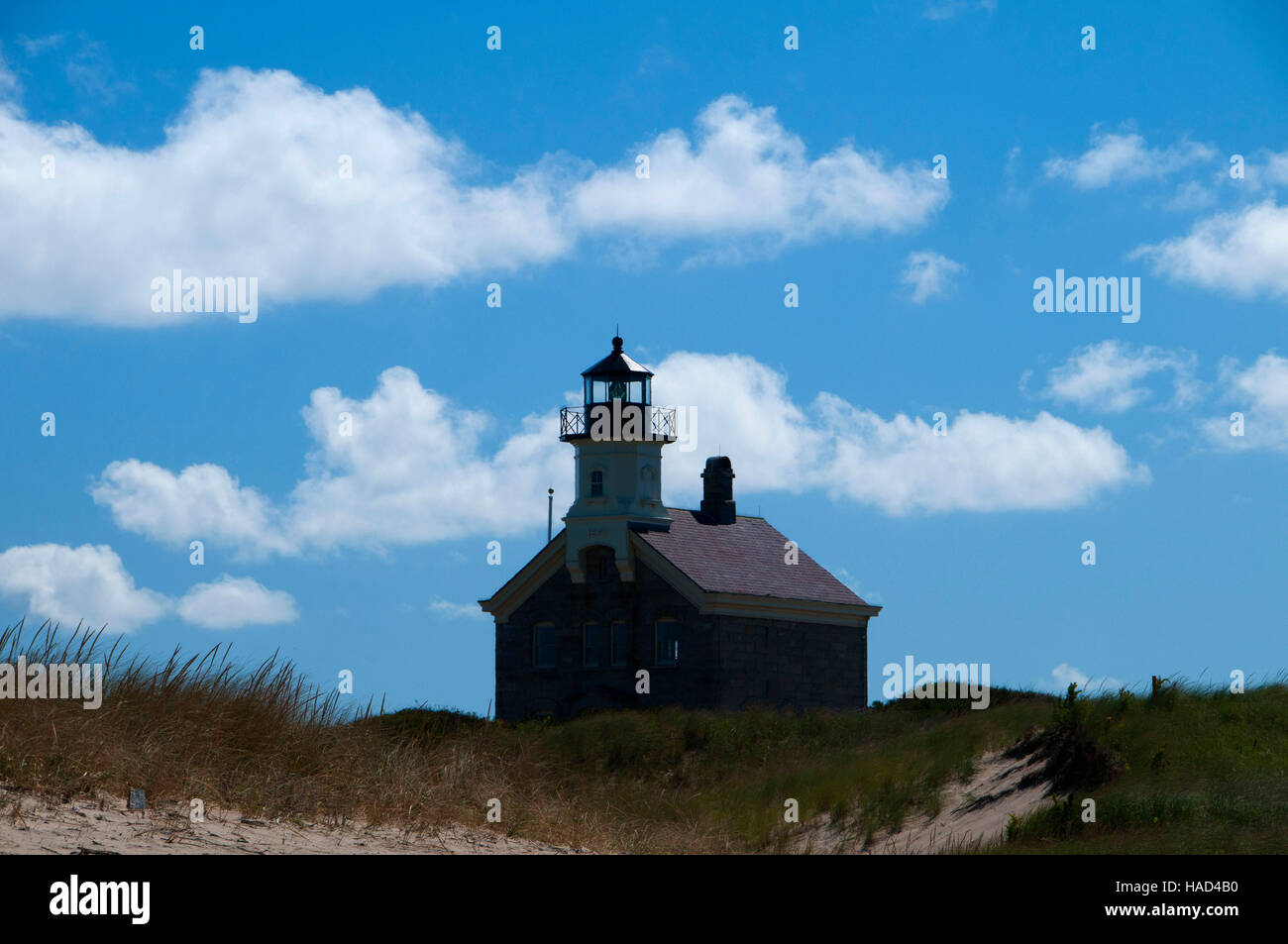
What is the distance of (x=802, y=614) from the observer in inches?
1836

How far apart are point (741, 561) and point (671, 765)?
47.5ft

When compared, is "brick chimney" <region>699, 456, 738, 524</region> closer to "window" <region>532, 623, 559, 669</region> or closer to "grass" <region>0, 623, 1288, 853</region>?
"window" <region>532, 623, 559, 669</region>

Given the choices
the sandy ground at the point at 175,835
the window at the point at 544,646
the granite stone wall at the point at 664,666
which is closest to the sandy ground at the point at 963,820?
the sandy ground at the point at 175,835

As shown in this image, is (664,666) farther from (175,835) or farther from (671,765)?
(175,835)

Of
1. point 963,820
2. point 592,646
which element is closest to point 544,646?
point 592,646

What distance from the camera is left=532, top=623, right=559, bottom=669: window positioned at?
47.4 metres

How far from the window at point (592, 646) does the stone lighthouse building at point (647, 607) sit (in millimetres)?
44

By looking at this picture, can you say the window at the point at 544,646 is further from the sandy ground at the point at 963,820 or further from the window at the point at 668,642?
the sandy ground at the point at 963,820

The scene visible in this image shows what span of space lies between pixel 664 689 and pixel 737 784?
14.8m

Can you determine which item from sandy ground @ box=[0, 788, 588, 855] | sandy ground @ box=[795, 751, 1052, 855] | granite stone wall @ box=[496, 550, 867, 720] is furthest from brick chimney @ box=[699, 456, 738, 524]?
sandy ground @ box=[0, 788, 588, 855]

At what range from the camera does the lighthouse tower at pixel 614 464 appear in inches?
1822

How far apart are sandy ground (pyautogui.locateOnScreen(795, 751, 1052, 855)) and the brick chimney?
24.4 metres
